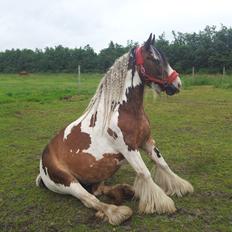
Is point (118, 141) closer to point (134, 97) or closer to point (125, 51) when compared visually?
point (134, 97)

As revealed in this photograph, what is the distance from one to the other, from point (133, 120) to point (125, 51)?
28.6 metres

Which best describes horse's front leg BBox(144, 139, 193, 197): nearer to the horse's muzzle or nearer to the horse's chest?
the horse's chest

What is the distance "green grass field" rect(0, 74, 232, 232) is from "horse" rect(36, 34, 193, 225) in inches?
6.0

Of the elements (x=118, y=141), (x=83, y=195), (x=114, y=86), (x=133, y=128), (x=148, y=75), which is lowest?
(x=83, y=195)

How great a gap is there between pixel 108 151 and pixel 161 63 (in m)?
0.99

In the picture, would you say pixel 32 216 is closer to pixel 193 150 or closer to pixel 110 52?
pixel 193 150

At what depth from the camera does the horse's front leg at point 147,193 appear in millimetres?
3543

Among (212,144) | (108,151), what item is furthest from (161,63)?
(212,144)

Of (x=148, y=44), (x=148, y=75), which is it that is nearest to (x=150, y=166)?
(x=148, y=75)

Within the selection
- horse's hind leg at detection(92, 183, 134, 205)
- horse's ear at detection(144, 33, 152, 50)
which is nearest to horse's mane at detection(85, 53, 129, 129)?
horse's ear at detection(144, 33, 152, 50)

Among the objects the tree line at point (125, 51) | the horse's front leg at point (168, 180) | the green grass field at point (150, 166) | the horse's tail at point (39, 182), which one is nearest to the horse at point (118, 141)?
the horse's front leg at point (168, 180)

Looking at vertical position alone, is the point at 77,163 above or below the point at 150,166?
above

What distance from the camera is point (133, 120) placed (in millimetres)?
3754

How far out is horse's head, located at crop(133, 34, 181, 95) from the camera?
3.72 m
